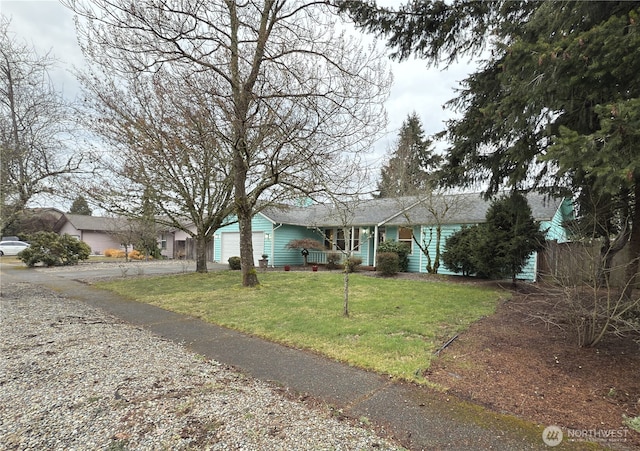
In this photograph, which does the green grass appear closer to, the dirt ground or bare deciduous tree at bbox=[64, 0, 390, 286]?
the dirt ground

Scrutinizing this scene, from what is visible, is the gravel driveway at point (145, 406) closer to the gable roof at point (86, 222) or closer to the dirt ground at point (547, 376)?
the dirt ground at point (547, 376)

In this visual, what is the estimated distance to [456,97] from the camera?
6762 mm

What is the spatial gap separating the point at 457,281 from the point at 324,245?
8.81m

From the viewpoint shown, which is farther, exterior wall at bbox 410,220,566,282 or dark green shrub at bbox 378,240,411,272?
dark green shrub at bbox 378,240,411,272

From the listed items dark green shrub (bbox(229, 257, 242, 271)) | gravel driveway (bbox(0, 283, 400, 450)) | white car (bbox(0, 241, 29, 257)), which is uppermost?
white car (bbox(0, 241, 29, 257))

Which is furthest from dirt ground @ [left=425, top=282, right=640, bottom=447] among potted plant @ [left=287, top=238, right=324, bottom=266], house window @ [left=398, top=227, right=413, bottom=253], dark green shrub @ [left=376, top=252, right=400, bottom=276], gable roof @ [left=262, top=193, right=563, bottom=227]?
potted plant @ [left=287, top=238, right=324, bottom=266]

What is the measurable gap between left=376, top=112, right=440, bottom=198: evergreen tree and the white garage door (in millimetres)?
8053

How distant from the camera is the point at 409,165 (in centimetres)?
2066

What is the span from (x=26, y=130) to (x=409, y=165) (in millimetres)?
18613

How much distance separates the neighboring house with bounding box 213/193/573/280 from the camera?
13.3 m

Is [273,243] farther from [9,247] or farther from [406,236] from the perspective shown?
[9,247]

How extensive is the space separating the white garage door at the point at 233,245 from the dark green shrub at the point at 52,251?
9.05 m

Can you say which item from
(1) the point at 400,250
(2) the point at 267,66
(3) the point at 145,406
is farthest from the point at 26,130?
A: (1) the point at 400,250

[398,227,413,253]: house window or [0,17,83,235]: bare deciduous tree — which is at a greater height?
[0,17,83,235]: bare deciduous tree
